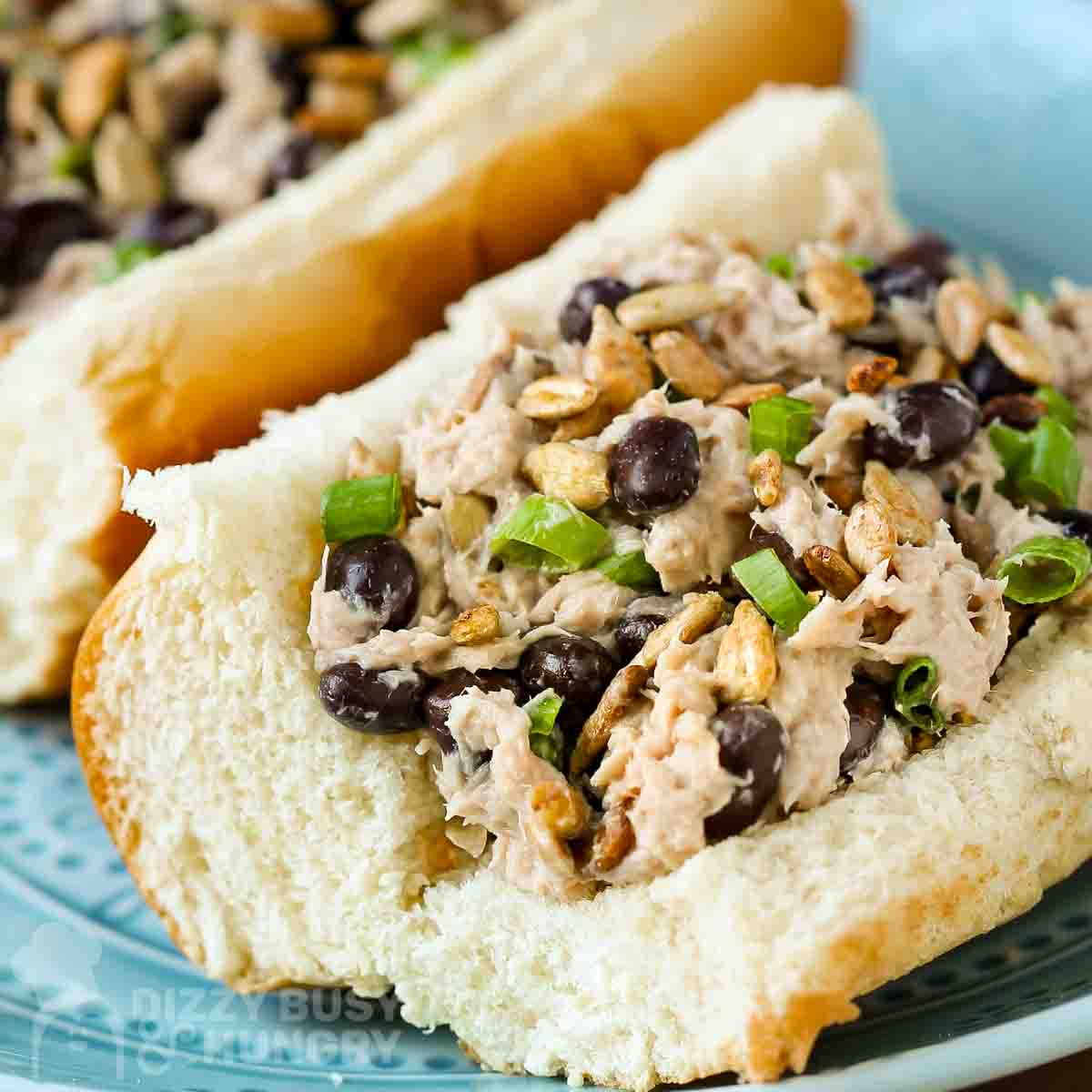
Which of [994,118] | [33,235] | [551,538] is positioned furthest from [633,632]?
[994,118]

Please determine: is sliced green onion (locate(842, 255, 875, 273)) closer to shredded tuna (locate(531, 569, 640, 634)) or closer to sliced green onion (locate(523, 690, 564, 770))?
shredded tuna (locate(531, 569, 640, 634))

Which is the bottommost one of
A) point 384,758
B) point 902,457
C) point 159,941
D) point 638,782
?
point 159,941

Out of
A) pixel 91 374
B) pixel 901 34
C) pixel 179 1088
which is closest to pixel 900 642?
pixel 179 1088

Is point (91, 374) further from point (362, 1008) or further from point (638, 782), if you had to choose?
point (638, 782)

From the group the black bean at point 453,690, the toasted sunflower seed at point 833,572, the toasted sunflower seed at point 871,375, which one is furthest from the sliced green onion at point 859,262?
the black bean at point 453,690

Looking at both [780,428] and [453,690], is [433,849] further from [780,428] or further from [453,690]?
[780,428]

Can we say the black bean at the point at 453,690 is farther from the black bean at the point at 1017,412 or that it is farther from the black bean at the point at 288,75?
the black bean at the point at 288,75

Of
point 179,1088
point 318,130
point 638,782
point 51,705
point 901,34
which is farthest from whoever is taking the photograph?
point 901,34

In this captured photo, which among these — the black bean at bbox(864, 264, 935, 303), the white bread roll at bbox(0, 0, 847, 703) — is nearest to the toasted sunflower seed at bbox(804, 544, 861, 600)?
the black bean at bbox(864, 264, 935, 303)
